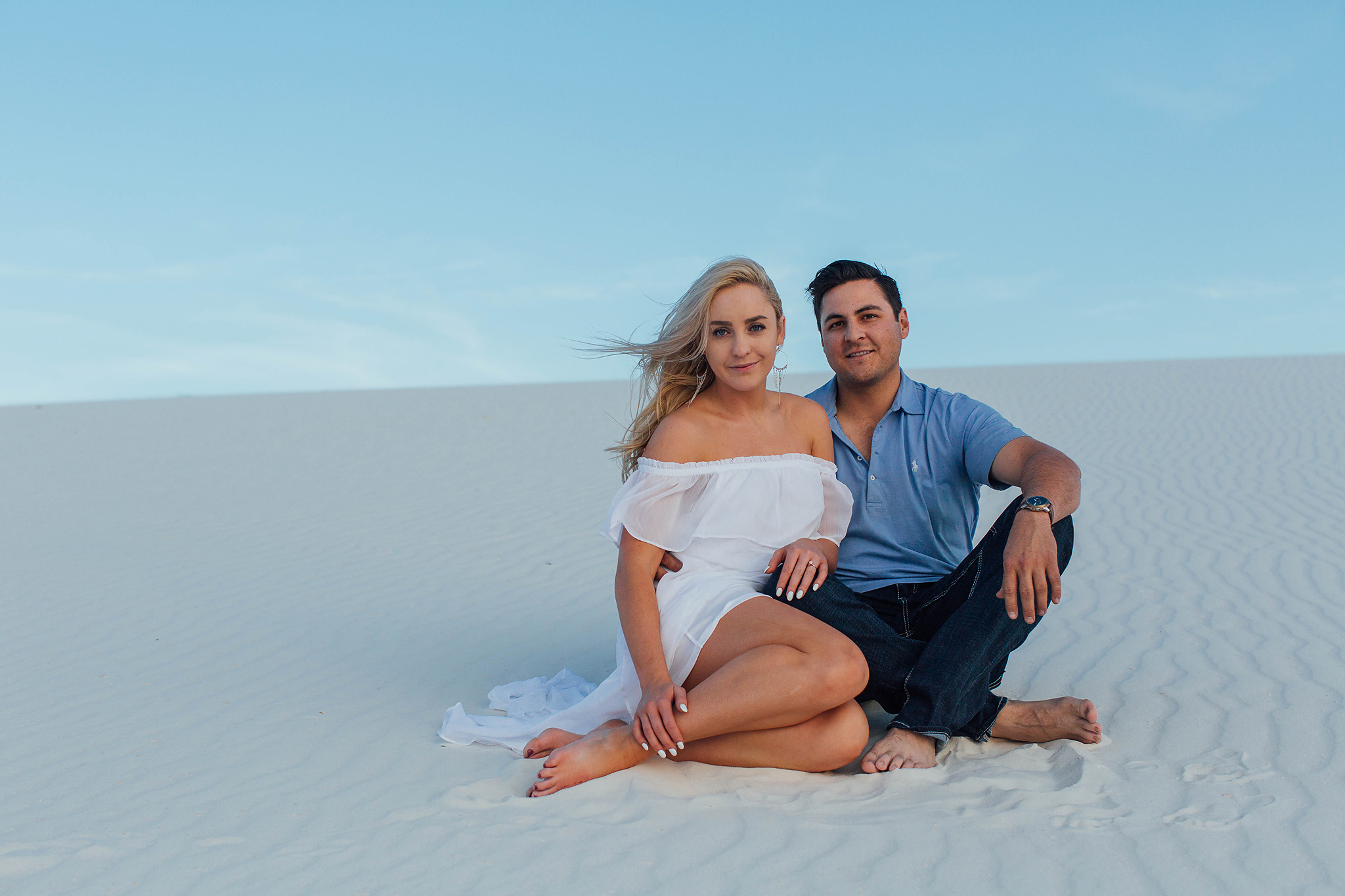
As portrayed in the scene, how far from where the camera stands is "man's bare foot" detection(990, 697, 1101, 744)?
130 inches

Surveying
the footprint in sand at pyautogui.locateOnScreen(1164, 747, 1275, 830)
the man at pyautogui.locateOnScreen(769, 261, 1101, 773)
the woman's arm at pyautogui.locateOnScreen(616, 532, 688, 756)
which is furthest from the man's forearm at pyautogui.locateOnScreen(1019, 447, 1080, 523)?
the woman's arm at pyautogui.locateOnScreen(616, 532, 688, 756)

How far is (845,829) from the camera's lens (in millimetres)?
2695

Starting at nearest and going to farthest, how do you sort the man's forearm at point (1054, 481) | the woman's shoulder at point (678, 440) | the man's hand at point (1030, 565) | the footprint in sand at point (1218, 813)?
the footprint in sand at point (1218, 813) → the man's hand at point (1030, 565) → the man's forearm at point (1054, 481) → the woman's shoulder at point (678, 440)

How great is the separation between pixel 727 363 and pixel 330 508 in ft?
26.5

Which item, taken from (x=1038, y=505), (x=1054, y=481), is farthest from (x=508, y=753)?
(x=1054, y=481)

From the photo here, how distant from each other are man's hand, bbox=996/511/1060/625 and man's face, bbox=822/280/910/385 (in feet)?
3.01

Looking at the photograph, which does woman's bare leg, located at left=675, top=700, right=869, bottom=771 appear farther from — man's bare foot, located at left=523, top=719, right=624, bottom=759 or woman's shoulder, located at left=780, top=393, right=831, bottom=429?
woman's shoulder, located at left=780, top=393, right=831, bottom=429

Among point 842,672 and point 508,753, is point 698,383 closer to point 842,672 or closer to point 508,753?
point 842,672

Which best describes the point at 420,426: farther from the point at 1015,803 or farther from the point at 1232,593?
the point at 1015,803

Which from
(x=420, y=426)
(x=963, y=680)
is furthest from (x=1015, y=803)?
(x=420, y=426)

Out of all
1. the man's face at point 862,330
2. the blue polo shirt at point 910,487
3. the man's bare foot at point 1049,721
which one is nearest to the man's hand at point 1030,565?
the man's bare foot at point 1049,721

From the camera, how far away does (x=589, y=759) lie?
3.10 meters

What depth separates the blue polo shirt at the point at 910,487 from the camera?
3826 millimetres

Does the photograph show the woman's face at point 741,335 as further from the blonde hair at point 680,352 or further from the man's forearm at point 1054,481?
the man's forearm at point 1054,481
